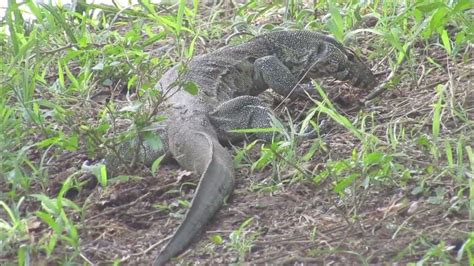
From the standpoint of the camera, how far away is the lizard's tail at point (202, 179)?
13.2 feet

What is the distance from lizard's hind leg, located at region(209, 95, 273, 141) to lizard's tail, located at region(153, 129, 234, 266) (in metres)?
0.31

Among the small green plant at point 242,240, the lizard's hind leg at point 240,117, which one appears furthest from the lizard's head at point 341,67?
the small green plant at point 242,240

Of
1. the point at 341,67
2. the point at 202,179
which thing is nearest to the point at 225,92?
the point at 341,67

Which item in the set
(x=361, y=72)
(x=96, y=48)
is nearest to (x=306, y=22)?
(x=361, y=72)

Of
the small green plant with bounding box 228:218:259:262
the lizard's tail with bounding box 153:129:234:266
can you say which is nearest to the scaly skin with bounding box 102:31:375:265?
the lizard's tail with bounding box 153:129:234:266

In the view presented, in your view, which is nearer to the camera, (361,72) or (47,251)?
(47,251)

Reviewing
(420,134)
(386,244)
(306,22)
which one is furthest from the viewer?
(306,22)

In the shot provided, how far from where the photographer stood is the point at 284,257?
3910 millimetres

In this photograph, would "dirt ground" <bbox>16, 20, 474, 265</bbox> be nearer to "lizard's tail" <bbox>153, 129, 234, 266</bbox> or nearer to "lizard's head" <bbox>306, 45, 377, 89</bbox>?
"lizard's tail" <bbox>153, 129, 234, 266</bbox>

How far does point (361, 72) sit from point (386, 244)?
7.19 feet

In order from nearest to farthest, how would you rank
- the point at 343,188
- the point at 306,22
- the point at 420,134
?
the point at 343,188 → the point at 420,134 → the point at 306,22

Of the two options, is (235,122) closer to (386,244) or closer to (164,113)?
(164,113)

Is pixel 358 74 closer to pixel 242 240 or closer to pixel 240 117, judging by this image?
pixel 240 117

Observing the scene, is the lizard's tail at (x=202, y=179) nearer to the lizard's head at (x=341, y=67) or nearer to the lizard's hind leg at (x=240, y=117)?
the lizard's hind leg at (x=240, y=117)
